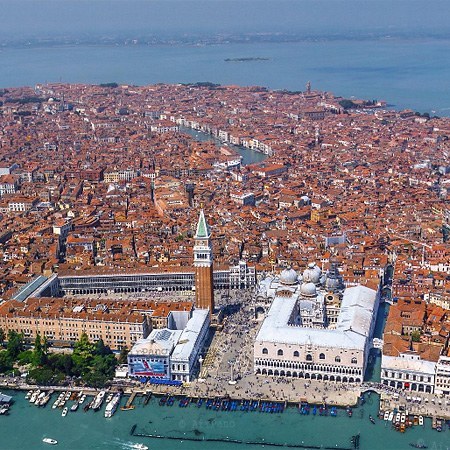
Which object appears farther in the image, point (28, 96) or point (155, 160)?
point (28, 96)

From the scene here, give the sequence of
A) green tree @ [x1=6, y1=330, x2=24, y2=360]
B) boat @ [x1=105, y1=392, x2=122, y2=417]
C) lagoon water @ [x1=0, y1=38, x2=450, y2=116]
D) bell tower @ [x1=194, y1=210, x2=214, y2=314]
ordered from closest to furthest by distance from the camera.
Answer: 1. boat @ [x1=105, y1=392, x2=122, y2=417]
2. green tree @ [x1=6, y1=330, x2=24, y2=360]
3. bell tower @ [x1=194, y1=210, x2=214, y2=314]
4. lagoon water @ [x1=0, y1=38, x2=450, y2=116]

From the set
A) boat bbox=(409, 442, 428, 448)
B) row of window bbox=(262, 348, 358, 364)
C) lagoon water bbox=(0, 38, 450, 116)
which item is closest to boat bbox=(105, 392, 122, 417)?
row of window bbox=(262, 348, 358, 364)

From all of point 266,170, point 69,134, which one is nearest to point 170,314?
point 266,170

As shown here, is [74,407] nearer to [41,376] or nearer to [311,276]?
[41,376]

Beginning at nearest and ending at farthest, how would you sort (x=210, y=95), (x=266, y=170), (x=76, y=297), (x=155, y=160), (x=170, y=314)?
1. (x=170, y=314)
2. (x=76, y=297)
3. (x=266, y=170)
4. (x=155, y=160)
5. (x=210, y=95)

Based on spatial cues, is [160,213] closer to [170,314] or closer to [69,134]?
[170,314]

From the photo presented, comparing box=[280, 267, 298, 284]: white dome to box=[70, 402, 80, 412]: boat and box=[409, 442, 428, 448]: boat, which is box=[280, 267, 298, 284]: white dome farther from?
box=[70, 402, 80, 412]: boat

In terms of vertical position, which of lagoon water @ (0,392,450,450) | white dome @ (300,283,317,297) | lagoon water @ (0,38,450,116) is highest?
white dome @ (300,283,317,297)
